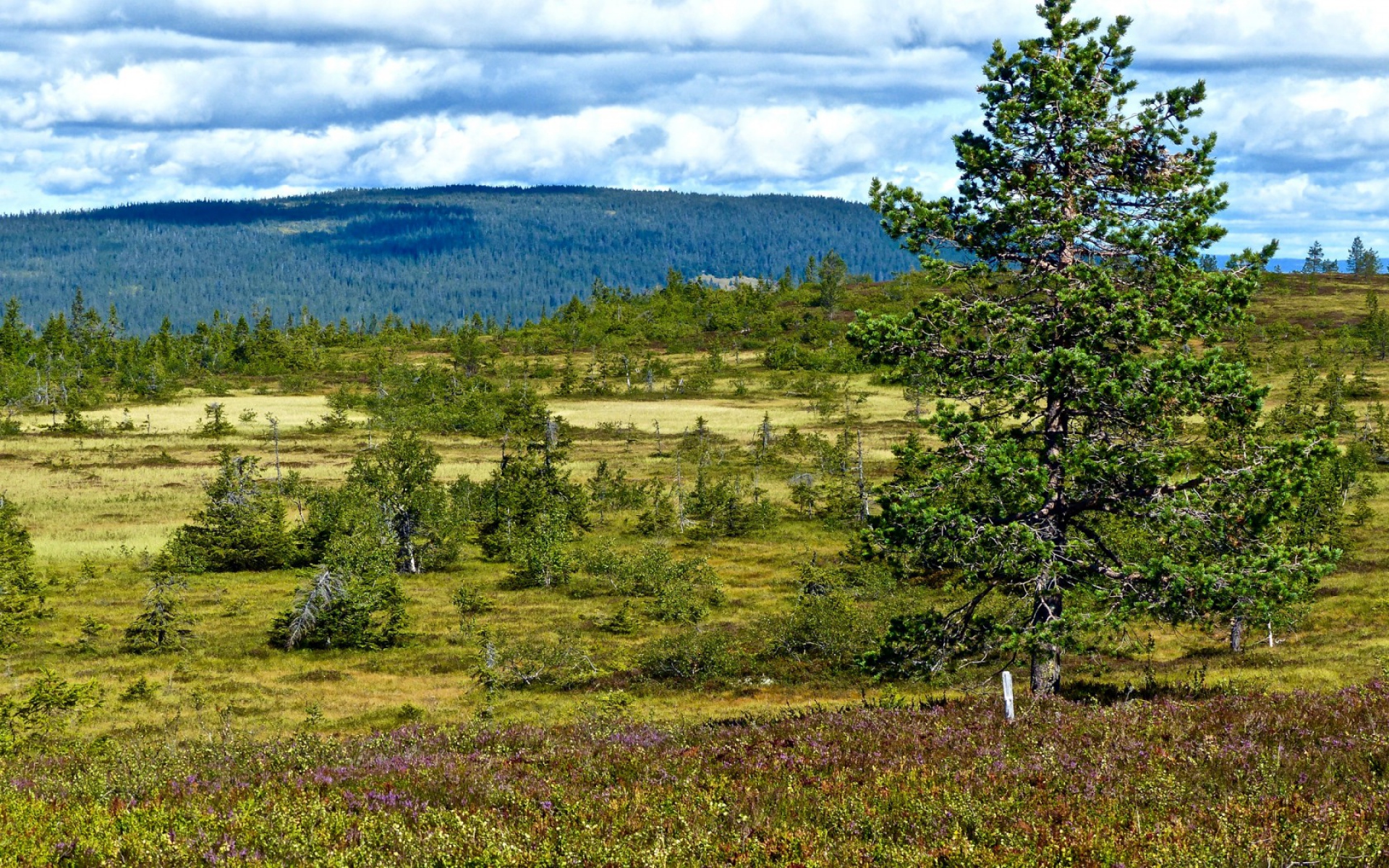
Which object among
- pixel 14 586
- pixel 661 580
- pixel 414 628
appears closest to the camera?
pixel 14 586

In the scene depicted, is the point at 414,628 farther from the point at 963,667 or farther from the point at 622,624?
the point at 963,667

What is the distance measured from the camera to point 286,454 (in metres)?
100

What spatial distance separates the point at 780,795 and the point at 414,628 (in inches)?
1537

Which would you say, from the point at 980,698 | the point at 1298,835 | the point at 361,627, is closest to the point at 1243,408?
the point at 980,698

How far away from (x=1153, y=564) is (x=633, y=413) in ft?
372

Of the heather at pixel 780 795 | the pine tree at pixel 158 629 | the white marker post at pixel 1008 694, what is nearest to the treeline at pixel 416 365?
the pine tree at pixel 158 629

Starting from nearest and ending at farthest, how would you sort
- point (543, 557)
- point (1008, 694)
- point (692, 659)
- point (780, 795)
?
point (780, 795) → point (1008, 694) → point (692, 659) → point (543, 557)

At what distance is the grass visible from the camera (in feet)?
97.2

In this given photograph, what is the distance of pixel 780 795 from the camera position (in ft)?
26.5

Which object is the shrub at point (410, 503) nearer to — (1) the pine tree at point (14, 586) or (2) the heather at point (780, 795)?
(1) the pine tree at point (14, 586)

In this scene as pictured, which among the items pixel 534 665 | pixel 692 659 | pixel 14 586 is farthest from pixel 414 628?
pixel 14 586

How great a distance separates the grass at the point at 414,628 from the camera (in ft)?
97.2

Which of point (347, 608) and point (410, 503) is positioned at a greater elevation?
point (410, 503)

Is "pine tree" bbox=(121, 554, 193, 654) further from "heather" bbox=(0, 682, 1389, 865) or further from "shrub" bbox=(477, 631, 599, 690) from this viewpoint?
"heather" bbox=(0, 682, 1389, 865)
